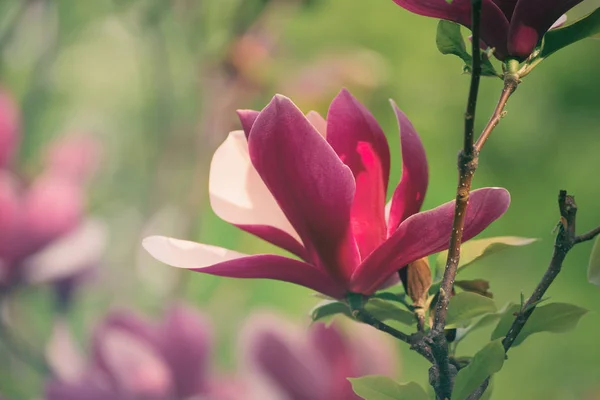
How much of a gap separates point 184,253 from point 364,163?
1.9 inches

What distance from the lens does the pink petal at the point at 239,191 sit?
0.64 feet

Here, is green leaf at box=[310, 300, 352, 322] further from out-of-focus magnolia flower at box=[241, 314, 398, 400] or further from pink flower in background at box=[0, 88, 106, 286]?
pink flower in background at box=[0, 88, 106, 286]

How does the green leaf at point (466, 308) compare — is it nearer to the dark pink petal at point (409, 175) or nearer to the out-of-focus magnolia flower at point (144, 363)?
the dark pink petal at point (409, 175)

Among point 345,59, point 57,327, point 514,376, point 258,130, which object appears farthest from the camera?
point 514,376

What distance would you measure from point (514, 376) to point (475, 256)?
2.18 ft

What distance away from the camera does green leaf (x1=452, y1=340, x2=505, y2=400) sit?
159 millimetres

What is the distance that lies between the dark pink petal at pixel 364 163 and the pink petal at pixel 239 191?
2cm

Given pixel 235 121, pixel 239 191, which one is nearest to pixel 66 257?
pixel 235 121

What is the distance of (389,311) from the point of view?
0.19 meters

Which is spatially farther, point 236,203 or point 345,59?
point 345,59

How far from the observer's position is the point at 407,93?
1053 millimetres

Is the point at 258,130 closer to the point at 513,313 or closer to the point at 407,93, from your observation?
the point at 513,313

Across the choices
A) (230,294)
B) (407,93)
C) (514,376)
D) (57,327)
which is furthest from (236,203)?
(407,93)

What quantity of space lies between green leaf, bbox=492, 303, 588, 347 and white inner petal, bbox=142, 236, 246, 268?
0.06 m
